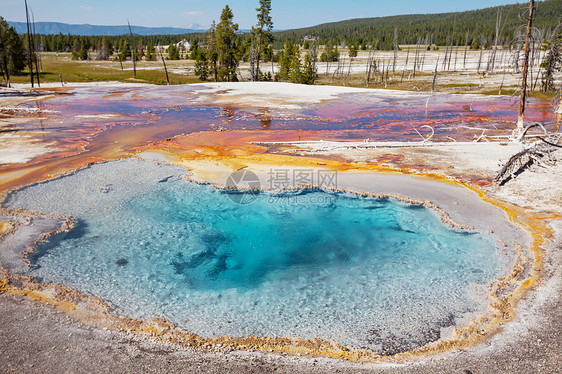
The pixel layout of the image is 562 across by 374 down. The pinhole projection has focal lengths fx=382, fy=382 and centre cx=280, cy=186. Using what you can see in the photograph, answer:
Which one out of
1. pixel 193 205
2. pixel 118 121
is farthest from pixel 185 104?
pixel 193 205

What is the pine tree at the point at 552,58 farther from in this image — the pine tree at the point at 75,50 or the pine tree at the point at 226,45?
the pine tree at the point at 75,50

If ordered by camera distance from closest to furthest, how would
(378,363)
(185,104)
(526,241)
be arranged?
(378,363) → (526,241) → (185,104)

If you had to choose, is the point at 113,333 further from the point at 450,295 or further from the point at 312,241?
the point at 450,295

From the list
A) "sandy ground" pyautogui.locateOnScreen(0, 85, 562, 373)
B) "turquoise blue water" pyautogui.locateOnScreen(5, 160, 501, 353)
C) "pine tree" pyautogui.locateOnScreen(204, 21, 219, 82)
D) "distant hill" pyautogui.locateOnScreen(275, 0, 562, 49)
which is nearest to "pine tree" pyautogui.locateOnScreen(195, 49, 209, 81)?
"pine tree" pyautogui.locateOnScreen(204, 21, 219, 82)

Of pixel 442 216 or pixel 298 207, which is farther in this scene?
pixel 298 207

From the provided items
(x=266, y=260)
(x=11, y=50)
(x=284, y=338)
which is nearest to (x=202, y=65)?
(x=11, y=50)

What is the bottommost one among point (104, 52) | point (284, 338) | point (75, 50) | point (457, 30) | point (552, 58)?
point (284, 338)

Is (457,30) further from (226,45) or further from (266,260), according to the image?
(266,260)
